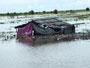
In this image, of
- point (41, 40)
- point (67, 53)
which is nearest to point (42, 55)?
point (67, 53)

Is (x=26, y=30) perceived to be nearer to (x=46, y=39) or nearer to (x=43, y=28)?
(x=43, y=28)

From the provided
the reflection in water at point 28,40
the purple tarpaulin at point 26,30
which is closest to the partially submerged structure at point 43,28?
the purple tarpaulin at point 26,30

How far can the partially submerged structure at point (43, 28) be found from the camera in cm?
2443

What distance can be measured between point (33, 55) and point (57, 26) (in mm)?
9608

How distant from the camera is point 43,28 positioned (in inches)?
979

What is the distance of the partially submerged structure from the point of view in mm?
24434

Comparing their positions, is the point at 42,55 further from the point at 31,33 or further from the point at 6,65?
the point at 31,33

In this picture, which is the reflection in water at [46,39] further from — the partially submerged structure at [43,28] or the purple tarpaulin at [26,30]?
the partially submerged structure at [43,28]

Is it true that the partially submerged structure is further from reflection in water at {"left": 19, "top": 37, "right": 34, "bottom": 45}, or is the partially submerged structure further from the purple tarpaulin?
reflection in water at {"left": 19, "top": 37, "right": 34, "bottom": 45}

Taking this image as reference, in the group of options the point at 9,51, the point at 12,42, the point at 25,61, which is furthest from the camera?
the point at 12,42

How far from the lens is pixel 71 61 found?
573 inches

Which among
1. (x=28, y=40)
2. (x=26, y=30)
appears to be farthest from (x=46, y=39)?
(x=26, y=30)

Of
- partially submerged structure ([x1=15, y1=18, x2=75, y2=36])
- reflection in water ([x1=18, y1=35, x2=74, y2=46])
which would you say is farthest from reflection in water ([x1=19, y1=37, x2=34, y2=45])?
partially submerged structure ([x1=15, y1=18, x2=75, y2=36])

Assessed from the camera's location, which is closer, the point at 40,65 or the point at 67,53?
the point at 40,65
